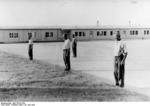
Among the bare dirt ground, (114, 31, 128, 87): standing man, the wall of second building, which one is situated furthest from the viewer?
the wall of second building

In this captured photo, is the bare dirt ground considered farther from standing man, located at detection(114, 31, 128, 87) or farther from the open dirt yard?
standing man, located at detection(114, 31, 128, 87)

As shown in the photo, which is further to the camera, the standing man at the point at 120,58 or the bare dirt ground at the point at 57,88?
the standing man at the point at 120,58

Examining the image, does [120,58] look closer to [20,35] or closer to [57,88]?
[57,88]

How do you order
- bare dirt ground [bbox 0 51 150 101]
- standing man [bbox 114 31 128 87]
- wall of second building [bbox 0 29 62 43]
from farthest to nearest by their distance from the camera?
wall of second building [bbox 0 29 62 43]
standing man [bbox 114 31 128 87]
bare dirt ground [bbox 0 51 150 101]

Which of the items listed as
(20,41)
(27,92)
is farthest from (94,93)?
(20,41)

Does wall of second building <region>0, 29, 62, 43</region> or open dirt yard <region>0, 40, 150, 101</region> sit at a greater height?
wall of second building <region>0, 29, 62, 43</region>

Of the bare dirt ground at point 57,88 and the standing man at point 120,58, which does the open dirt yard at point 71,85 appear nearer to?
the bare dirt ground at point 57,88

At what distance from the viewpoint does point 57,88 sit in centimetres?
638

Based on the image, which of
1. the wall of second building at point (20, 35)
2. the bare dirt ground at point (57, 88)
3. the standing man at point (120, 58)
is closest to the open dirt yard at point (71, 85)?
the bare dirt ground at point (57, 88)

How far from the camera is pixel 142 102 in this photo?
18.8 ft

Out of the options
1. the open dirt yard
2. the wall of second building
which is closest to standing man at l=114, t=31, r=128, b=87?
the open dirt yard

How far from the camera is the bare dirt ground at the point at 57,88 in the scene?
5867 millimetres

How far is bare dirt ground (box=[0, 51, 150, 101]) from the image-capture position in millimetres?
5867

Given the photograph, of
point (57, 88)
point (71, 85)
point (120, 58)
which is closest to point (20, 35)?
point (71, 85)
